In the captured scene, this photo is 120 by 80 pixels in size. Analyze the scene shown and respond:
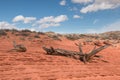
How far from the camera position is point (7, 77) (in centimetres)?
991

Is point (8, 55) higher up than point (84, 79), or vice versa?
point (8, 55)

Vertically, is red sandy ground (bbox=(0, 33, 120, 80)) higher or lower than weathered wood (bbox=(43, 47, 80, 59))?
lower

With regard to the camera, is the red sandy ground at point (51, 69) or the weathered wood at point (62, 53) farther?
the weathered wood at point (62, 53)

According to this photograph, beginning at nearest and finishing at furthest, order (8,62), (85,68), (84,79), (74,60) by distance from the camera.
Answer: (84,79) → (8,62) → (85,68) → (74,60)

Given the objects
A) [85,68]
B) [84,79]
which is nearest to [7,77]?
[84,79]

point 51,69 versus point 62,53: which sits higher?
point 62,53

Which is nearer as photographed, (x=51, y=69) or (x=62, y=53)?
(x=51, y=69)

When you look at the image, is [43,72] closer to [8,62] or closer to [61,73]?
[61,73]

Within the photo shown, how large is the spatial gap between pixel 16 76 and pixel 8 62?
5.62ft

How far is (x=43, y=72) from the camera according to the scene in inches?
432

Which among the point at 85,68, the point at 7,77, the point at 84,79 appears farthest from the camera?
the point at 85,68

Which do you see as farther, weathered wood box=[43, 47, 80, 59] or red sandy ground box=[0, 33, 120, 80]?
weathered wood box=[43, 47, 80, 59]

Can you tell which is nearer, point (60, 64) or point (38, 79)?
point (38, 79)

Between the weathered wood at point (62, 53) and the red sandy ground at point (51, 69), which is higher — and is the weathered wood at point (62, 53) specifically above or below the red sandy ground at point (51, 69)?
above
